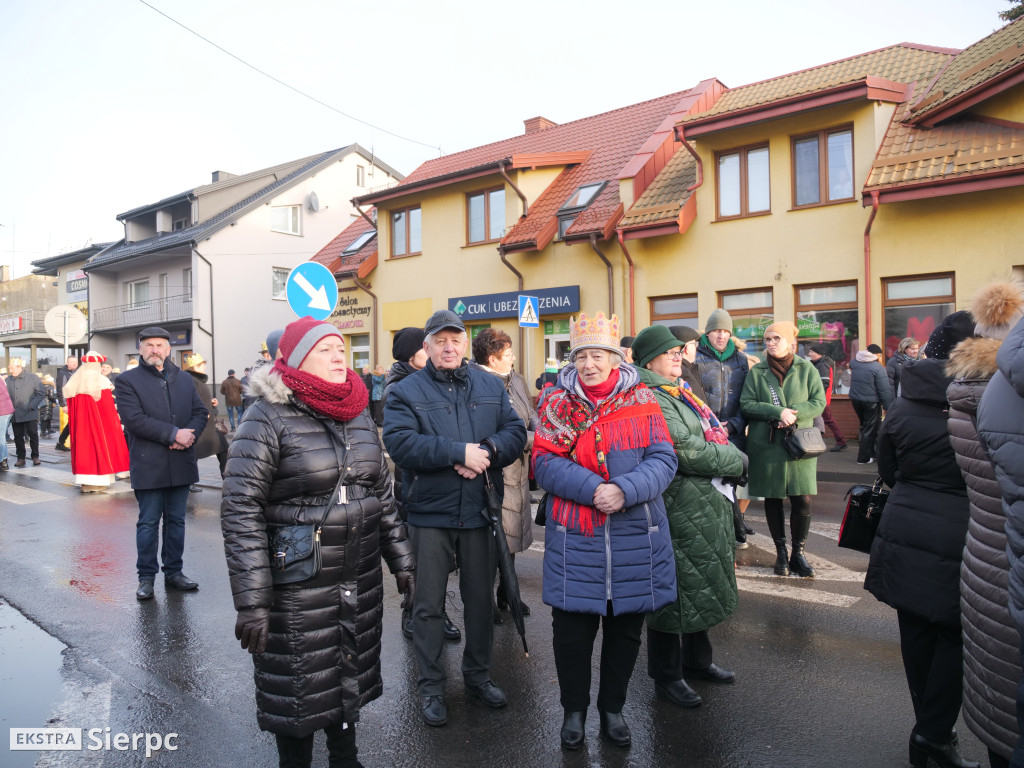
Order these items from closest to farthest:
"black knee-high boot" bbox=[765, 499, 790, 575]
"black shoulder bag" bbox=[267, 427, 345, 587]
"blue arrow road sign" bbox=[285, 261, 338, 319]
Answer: "black shoulder bag" bbox=[267, 427, 345, 587]
"black knee-high boot" bbox=[765, 499, 790, 575]
"blue arrow road sign" bbox=[285, 261, 338, 319]

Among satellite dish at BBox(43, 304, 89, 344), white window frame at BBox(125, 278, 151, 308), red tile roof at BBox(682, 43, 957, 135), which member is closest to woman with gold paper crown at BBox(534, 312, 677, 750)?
red tile roof at BBox(682, 43, 957, 135)

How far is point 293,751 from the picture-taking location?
3.03 metres

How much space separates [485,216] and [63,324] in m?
10.5

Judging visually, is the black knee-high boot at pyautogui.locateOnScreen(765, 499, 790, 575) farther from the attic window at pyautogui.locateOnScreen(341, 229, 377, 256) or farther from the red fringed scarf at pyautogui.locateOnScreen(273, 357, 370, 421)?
the attic window at pyautogui.locateOnScreen(341, 229, 377, 256)

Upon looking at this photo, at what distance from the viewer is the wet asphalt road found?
3471mm

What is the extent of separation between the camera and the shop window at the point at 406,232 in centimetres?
2222

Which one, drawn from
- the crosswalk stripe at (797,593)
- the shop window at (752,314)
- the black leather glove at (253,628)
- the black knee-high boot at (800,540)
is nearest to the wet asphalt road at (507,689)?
the crosswalk stripe at (797,593)

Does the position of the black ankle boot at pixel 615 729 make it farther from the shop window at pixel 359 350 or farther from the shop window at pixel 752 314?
the shop window at pixel 359 350

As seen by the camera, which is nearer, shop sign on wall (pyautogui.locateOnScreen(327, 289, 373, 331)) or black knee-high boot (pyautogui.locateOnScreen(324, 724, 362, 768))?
black knee-high boot (pyautogui.locateOnScreen(324, 724, 362, 768))

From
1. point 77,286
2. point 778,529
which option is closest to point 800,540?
point 778,529

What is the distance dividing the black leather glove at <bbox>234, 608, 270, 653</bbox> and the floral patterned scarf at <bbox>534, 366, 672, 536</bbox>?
134cm

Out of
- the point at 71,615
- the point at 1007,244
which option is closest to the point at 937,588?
the point at 71,615

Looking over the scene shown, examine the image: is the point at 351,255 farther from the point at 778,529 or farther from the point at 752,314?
the point at 778,529

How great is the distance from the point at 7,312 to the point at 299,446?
218 feet
